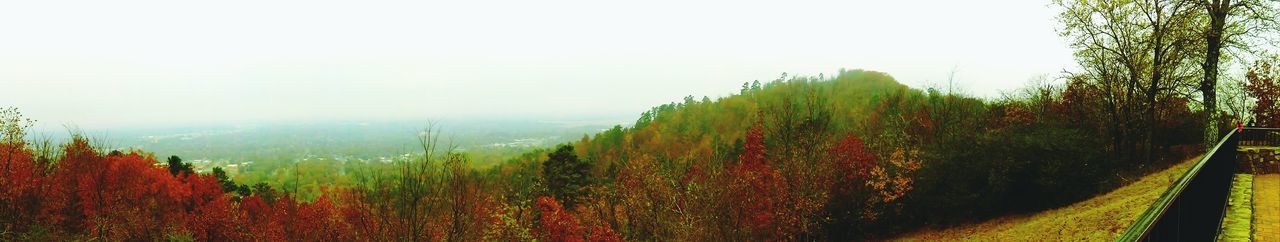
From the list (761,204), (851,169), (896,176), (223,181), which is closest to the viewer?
(761,204)

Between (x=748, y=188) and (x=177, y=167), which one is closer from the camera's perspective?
(x=748, y=188)

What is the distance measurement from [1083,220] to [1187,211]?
54.9 ft

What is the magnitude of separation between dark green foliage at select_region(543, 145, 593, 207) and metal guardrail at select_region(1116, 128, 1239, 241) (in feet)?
115

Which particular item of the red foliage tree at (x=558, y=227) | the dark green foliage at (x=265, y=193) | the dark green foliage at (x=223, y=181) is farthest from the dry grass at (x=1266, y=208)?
the dark green foliage at (x=265, y=193)

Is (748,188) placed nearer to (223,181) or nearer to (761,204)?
(761,204)

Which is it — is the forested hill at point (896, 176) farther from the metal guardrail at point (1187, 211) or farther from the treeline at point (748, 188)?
the metal guardrail at point (1187, 211)

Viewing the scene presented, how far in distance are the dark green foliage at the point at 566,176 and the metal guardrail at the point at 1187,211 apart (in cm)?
3499

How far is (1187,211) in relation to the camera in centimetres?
362

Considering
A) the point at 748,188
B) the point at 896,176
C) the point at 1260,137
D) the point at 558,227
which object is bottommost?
the point at 558,227

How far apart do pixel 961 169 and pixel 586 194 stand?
78.8 feet

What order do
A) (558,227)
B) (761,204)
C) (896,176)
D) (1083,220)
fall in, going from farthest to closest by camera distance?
(558,227)
(896,176)
(761,204)
(1083,220)

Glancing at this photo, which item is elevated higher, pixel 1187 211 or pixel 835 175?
pixel 1187 211

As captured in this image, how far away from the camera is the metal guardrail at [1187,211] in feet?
7.87

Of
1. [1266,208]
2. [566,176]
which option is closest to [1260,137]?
[1266,208]
